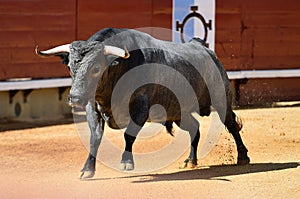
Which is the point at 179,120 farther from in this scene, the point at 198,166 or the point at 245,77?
the point at 245,77

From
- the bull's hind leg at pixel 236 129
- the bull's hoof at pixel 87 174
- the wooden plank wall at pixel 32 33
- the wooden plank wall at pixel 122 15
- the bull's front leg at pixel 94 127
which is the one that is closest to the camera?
the bull's hoof at pixel 87 174

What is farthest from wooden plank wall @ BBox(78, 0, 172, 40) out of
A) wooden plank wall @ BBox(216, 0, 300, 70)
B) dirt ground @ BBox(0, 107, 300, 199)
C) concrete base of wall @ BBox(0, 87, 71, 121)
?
dirt ground @ BBox(0, 107, 300, 199)

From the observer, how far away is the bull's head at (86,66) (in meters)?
5.34

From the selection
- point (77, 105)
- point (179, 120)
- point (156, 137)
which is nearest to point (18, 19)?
point (156, 137)

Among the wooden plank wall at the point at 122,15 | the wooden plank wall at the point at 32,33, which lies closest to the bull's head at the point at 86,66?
the wooden plank wall at the point at 32,33

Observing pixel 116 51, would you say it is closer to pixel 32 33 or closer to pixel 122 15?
pixel 32 33

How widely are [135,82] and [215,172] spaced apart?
0.85 m

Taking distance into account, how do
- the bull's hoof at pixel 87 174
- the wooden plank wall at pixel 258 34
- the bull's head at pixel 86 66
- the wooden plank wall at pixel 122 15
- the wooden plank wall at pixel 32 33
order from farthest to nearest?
the wooden plank wall at pixel 258 34, the wooden plank wall at pixel 122 15, the wooden plank wall at pixel 32 33, the bull's hoof at pixel 87 174, the bull's head at pixel 86 66

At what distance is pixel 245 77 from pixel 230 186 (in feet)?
18.9

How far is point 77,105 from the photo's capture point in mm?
5348

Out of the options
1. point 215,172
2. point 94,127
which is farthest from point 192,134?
point 94,127

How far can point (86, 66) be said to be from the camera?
5.40 metres

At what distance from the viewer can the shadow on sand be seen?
5.50 m

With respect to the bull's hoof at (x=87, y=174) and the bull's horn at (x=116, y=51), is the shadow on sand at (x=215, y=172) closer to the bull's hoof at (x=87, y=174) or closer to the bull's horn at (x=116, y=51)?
the bull's hoof at (x=87, y=174)
